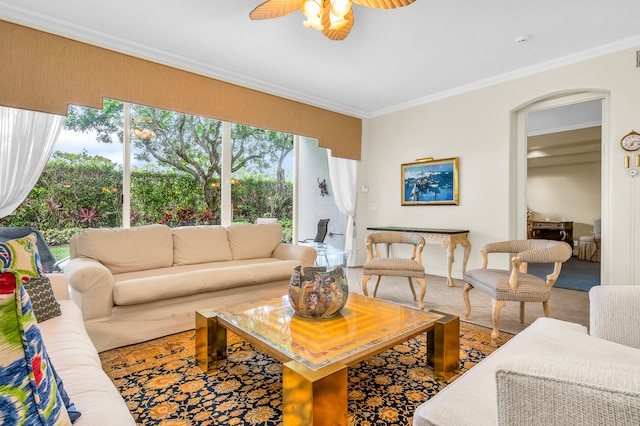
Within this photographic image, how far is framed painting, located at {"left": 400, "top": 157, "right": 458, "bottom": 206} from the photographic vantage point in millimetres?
4906

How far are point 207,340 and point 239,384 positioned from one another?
34cm

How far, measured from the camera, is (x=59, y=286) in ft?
7.08

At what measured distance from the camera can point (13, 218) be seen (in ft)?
10.9

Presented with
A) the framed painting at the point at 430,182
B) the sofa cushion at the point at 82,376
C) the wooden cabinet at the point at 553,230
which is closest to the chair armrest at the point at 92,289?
the sofa cushion at the point at 82,376

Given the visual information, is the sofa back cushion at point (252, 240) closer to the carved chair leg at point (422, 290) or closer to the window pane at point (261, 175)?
the window pane at point (261, 175)

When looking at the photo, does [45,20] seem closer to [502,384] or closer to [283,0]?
[283,0]

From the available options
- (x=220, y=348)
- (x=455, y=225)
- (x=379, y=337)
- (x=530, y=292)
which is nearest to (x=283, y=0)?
(x=379, y=337)

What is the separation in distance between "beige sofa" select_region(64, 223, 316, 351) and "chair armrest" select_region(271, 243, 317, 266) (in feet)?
0.04

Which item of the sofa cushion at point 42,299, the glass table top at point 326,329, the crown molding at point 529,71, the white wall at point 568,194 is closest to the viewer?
the glass table top at point 326,329

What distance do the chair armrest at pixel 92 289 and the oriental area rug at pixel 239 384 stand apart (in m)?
0.31

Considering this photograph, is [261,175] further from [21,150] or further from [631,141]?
[631,141]

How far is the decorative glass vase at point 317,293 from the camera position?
1920 mm

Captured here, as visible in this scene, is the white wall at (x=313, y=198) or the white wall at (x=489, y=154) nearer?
the white wall at (x=489, y=154)

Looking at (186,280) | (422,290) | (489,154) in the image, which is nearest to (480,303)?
(422,290)
